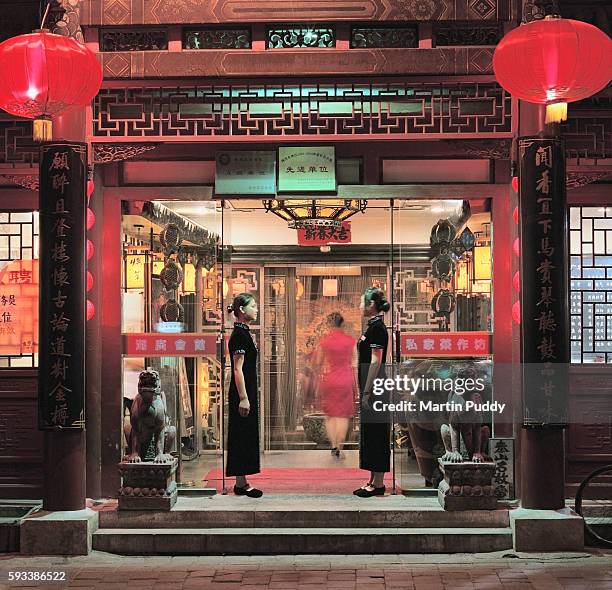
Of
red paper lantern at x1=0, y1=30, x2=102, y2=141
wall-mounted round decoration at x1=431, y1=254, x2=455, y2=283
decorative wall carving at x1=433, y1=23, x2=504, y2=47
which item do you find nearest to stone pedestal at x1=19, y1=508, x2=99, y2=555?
red paper lantern at x1=0, y1=30, x2=102, y2=141

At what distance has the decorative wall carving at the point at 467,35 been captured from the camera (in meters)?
9.16

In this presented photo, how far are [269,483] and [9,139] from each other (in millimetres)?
4518

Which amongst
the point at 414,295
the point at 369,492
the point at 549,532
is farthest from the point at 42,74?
the point at 549,532

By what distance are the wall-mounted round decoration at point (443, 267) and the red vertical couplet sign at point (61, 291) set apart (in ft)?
11.8

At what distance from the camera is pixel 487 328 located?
31.2 feet

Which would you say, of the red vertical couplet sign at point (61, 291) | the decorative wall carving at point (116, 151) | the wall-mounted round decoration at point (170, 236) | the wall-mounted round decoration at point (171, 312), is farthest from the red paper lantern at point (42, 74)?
the wall-mounted round decoration at point (171, 312)

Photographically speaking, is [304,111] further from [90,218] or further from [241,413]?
[241,413]

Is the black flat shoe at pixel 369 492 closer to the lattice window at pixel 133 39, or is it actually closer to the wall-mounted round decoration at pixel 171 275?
the wall-mounted round decoration at pixel 171 275

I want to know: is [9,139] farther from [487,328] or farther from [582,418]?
[582,418]

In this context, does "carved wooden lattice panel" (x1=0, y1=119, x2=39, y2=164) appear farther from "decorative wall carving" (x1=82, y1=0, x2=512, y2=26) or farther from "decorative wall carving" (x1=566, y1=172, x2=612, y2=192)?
"decorative wall carving" (x1=566, y1=172, x2=612, y2=192)

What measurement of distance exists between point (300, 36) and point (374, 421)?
3.95 m

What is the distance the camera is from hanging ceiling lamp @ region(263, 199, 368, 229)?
10.5 m

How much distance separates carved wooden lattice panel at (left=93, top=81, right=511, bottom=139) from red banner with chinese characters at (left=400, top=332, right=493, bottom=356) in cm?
203

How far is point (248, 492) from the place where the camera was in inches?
371
